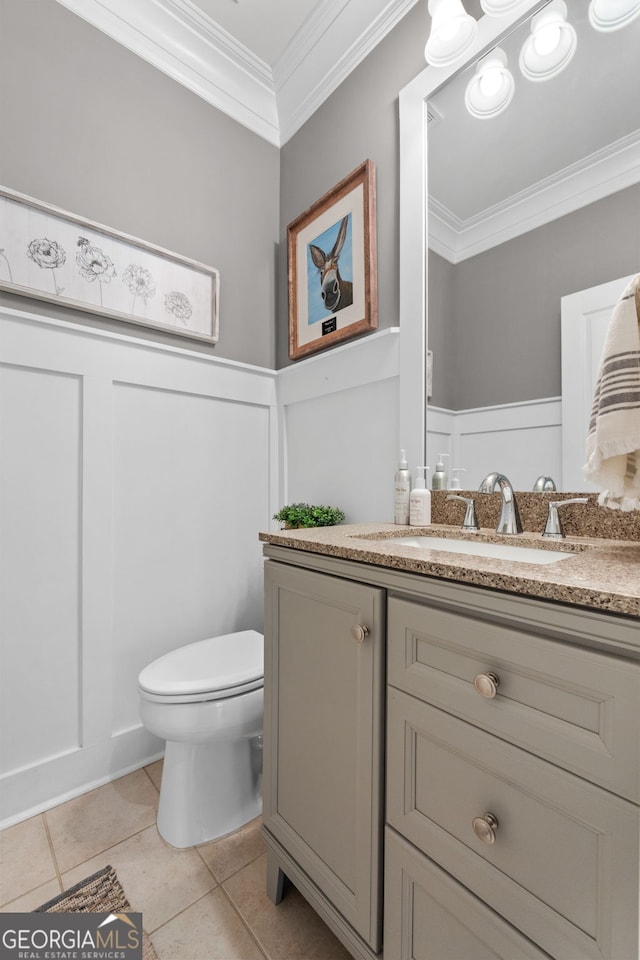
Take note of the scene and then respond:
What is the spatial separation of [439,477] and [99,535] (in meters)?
1.16

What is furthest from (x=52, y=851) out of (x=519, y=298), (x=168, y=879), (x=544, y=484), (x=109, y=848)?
(x=519, y=298)

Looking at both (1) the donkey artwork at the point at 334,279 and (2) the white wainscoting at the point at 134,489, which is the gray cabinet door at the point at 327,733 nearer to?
(2) the white wainscoting at the point at 134,489

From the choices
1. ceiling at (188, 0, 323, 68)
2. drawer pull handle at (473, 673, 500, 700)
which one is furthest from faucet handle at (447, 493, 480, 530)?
ceiling at (188, 0, 323, 68)

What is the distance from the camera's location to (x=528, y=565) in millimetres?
687

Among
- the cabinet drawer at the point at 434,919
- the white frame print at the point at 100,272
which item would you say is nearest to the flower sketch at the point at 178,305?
the white frame print at the point at 100,272

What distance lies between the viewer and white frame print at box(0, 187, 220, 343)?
1.34m

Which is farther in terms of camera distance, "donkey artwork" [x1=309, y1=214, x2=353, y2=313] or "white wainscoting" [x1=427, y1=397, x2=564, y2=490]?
"donkey artwork" [x1=309, y1=214, x2=353, y2=313]

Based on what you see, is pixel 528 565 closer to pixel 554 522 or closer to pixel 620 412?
pixel 620 412

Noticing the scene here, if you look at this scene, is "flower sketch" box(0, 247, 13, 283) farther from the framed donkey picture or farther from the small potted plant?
the small potted plant

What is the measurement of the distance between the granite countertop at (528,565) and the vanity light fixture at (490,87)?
1203 mm

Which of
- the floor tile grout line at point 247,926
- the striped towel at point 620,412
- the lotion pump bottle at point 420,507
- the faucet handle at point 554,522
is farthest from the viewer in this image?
the lotion pump bottle at point 420,507

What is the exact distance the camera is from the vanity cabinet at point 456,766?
521 millimetres

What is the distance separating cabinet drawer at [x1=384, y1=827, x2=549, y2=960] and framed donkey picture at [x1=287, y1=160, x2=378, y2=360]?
145 cm

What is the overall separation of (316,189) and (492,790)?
2050mm
